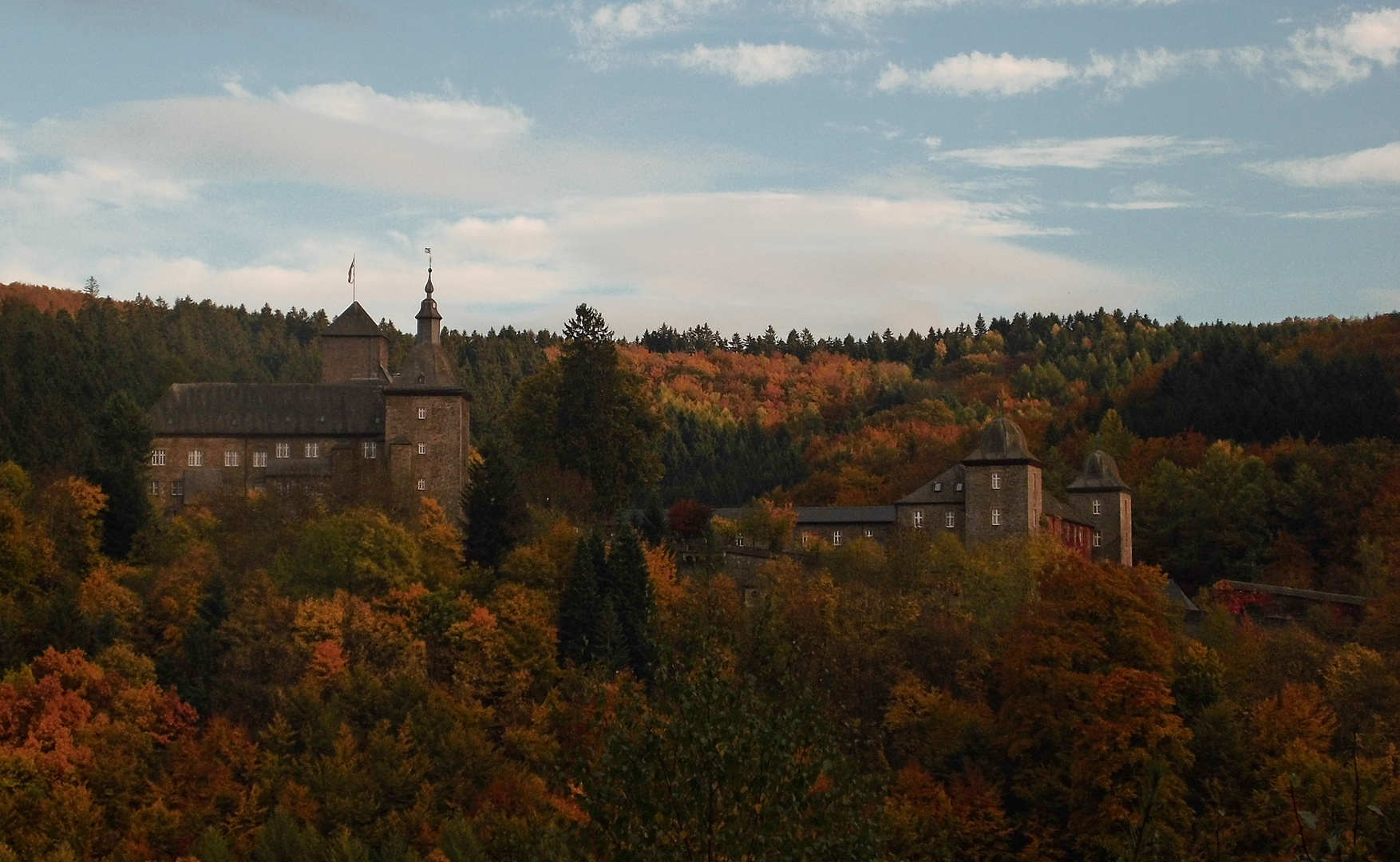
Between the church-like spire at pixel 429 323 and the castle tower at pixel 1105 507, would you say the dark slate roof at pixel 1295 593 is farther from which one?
the church-like spire at pixel 429 323

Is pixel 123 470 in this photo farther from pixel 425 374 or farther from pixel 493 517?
pixel 493 517

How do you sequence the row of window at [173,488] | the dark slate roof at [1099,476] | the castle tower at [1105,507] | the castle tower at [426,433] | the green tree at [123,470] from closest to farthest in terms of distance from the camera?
the green tree at [123,470] → the castle tower at [426,433] → the row of window at [173,488] → the castle tower at [1105,507] → the dark slate roof at [1099,476]

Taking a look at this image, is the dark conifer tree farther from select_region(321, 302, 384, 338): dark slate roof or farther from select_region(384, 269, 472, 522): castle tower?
select_region(321, 302, 384, 338): dark slate roof

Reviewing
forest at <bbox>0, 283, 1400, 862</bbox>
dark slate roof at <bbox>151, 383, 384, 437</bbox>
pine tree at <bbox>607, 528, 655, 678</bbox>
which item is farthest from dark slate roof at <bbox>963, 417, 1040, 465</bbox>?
dark slate roof at <bbox>151, 383, 384, 437</bbox>

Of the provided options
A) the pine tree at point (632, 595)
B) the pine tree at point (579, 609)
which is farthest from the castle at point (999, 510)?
the pine tree at point (579, 609)

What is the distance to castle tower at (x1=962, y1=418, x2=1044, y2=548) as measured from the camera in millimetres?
63094

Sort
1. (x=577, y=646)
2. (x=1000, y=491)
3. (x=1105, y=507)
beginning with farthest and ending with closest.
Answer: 1. (x=1105, y=507)
2. (x=1000, y=491)
3. (x=577, y=646)

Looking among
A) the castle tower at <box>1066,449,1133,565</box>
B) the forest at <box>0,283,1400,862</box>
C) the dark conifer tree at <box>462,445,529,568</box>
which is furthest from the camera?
the castle tower at <box>1066,449,1133,565</box>

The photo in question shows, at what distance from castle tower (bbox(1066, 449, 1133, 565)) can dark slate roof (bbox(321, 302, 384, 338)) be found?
25.3m

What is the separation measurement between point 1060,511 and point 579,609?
61.1 feet

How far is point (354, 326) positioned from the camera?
69.9m

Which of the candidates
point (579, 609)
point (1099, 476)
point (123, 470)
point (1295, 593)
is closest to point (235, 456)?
point (123, 470)

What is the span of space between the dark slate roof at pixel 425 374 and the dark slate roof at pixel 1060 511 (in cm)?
1988

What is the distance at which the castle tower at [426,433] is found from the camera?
2419 inches
